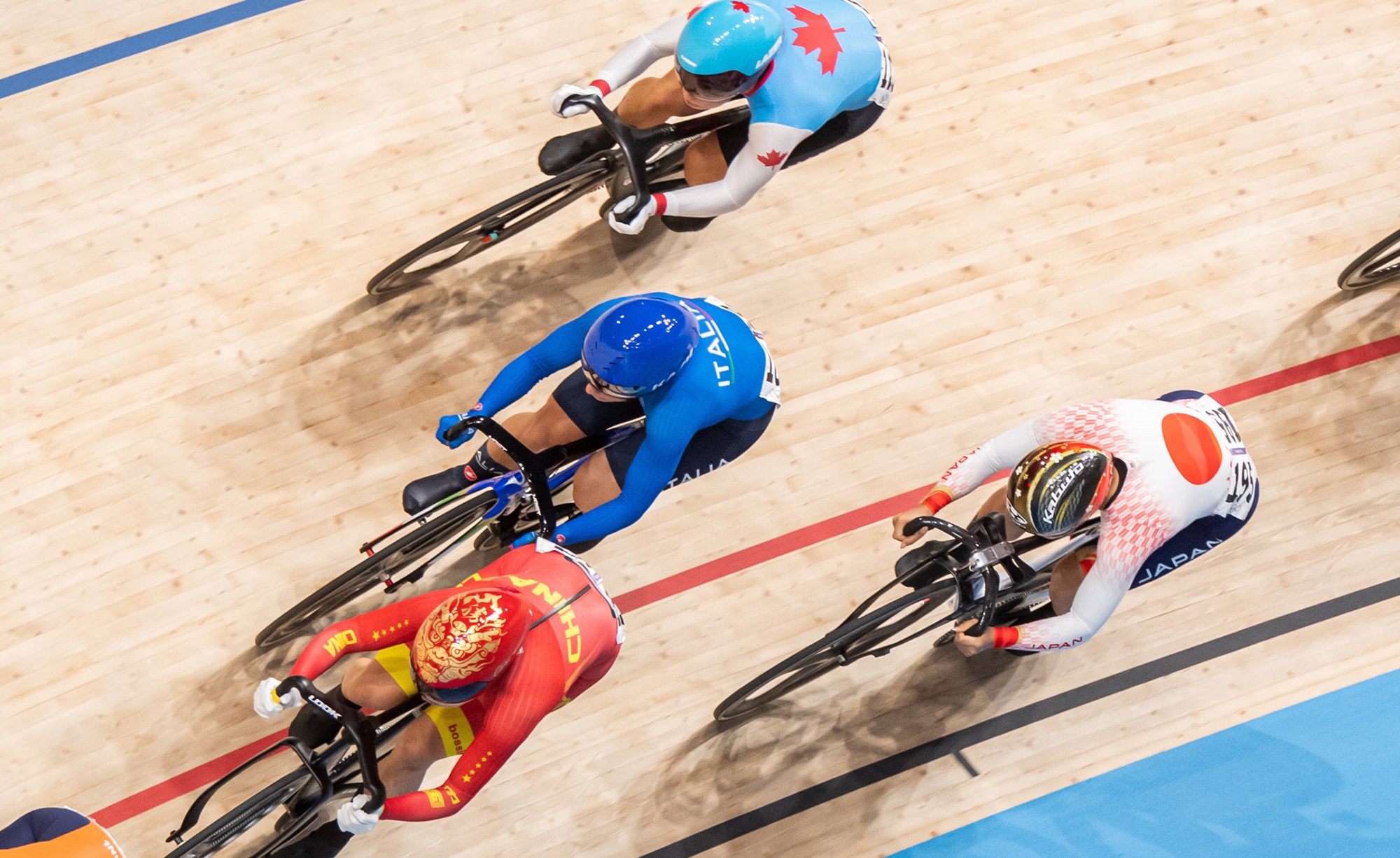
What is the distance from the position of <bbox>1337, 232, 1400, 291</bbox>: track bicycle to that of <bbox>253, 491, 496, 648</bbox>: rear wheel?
369 cm

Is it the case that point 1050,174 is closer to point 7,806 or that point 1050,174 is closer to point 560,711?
point 560,711

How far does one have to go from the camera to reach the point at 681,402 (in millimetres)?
3230

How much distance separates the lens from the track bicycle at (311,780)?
116 inches

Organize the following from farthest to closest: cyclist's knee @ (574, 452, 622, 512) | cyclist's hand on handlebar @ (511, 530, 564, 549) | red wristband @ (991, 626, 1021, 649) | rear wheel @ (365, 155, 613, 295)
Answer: rear wheel @ (365, 155, 613, 295)
cyclist's knee @ (574, 452, 622, 512)
red wristband @ (991, 626, 1021, 649)
cyclist's hand on handlebar @ (511, 530, 564, 549)

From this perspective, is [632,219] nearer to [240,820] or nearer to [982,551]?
[982,551]

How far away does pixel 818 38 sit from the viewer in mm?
3809

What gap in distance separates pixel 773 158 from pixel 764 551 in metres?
1.47

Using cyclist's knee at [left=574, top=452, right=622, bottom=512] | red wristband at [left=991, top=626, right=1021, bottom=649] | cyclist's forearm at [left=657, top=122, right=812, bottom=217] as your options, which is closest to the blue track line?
cyclist's forearm at [left=657, top=122, right=812, bottom=217]

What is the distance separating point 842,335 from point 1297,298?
2000mm

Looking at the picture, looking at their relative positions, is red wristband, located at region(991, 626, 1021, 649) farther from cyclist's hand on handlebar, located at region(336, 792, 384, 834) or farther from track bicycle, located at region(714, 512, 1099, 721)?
cyclist's hand on handlebar, located at region(336, 792, 384, 834)

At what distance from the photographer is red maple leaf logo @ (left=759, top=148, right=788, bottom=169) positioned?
3.86m

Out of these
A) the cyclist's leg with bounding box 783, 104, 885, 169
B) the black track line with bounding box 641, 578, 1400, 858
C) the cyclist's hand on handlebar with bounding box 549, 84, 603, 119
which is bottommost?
the black track line with bounding box 641, 578, 1400, 858

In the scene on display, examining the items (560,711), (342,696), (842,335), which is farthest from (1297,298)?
(342,696)

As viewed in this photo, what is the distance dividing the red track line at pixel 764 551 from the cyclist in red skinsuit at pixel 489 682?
2.82 feet
